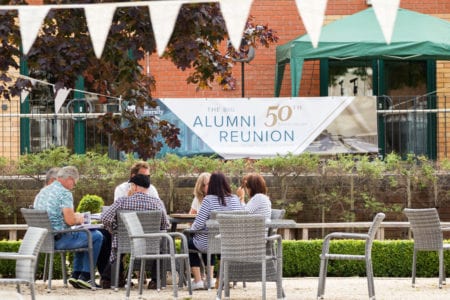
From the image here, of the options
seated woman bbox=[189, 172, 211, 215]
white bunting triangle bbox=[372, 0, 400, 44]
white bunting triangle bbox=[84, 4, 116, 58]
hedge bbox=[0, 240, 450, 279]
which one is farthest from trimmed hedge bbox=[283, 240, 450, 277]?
white bunting triangle bbox=[372, 0, 400, 44]

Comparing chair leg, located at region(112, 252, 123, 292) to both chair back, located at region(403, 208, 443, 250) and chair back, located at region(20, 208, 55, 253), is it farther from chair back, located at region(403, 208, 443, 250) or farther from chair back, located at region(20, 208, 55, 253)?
chair back, located at region(403, 208, 443, 250)

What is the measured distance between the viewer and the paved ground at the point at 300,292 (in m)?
12.3

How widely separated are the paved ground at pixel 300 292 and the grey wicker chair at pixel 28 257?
2331 millimetres

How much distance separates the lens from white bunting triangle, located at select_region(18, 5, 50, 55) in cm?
921

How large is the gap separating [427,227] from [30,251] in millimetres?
5249

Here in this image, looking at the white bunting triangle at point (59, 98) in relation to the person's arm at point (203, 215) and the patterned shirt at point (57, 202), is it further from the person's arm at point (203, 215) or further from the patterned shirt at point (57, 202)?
the person's arm at point (203, 215)

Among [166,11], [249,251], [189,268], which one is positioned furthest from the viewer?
[189,268]

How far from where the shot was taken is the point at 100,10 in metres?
9.20

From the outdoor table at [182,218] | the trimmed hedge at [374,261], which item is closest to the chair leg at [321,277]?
the outdoor table at [182,218]

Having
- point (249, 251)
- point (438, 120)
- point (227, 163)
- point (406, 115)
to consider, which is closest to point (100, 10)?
point (249, 251)

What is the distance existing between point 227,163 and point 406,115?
9.52 ft

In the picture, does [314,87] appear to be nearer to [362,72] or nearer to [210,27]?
[362,72]

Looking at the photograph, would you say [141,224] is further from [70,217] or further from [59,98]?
[59,98]

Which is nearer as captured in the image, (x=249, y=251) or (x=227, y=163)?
(x=249, y=251)
